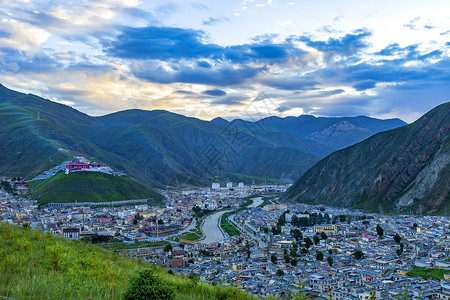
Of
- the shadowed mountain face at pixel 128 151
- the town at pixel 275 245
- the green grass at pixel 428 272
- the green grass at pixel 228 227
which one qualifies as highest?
the shadowed mountain face at pixel 128 151

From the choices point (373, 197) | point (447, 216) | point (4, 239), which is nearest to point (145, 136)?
point (373, 197)

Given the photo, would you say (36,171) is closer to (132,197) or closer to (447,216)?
(132,197)

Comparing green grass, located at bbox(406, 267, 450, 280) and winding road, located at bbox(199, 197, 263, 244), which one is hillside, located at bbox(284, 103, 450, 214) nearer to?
winding road, located at bbox(199, 197, 263, 244)

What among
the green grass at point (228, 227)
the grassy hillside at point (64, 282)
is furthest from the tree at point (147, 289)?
the green grass at point (228, 227)

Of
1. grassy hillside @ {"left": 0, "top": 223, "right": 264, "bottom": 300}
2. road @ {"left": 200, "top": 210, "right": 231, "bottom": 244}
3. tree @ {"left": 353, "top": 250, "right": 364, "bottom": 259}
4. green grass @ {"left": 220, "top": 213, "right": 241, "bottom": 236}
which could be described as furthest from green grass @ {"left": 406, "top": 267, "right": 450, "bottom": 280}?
green grass @ {"left": 220, "top": 213, "right": 241, "bottom": 236}

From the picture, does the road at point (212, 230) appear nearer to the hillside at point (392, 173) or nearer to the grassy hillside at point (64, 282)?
the hillside at point (392, 173)
